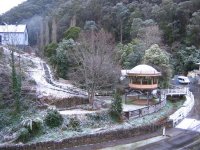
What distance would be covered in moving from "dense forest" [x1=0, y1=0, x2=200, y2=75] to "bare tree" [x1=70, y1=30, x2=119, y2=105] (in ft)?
14.0

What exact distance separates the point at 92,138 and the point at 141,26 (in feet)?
119

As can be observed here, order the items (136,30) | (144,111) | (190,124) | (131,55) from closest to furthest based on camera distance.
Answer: (190,124)
(144,111)
(131,55)
(136,30)

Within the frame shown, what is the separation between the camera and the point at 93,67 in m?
32.0

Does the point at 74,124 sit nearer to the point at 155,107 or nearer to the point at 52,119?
the point at 52,119

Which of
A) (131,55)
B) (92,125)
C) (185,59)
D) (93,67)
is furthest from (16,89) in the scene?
(185,59)

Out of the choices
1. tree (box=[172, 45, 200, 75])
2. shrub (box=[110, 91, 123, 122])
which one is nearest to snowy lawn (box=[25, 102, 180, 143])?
shrub (box=[110, 91, 123, 122])

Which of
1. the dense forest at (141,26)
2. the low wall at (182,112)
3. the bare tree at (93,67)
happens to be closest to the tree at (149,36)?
the dense forest at (141,26)

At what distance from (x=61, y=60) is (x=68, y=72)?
1641 millimetres

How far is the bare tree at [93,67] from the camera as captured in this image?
31.7 m

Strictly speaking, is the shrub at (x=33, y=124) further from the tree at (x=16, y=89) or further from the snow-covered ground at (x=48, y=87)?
the snow-covered ground at (x=48, y=87)

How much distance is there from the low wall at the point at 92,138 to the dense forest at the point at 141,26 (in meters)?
13.0

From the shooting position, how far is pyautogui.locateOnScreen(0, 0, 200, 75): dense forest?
47.3 m

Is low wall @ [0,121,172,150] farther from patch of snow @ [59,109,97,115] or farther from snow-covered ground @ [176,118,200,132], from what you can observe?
Answer: patch of snow @ [59,109,97,115]

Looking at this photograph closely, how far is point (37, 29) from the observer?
A: 8050 centimetres
